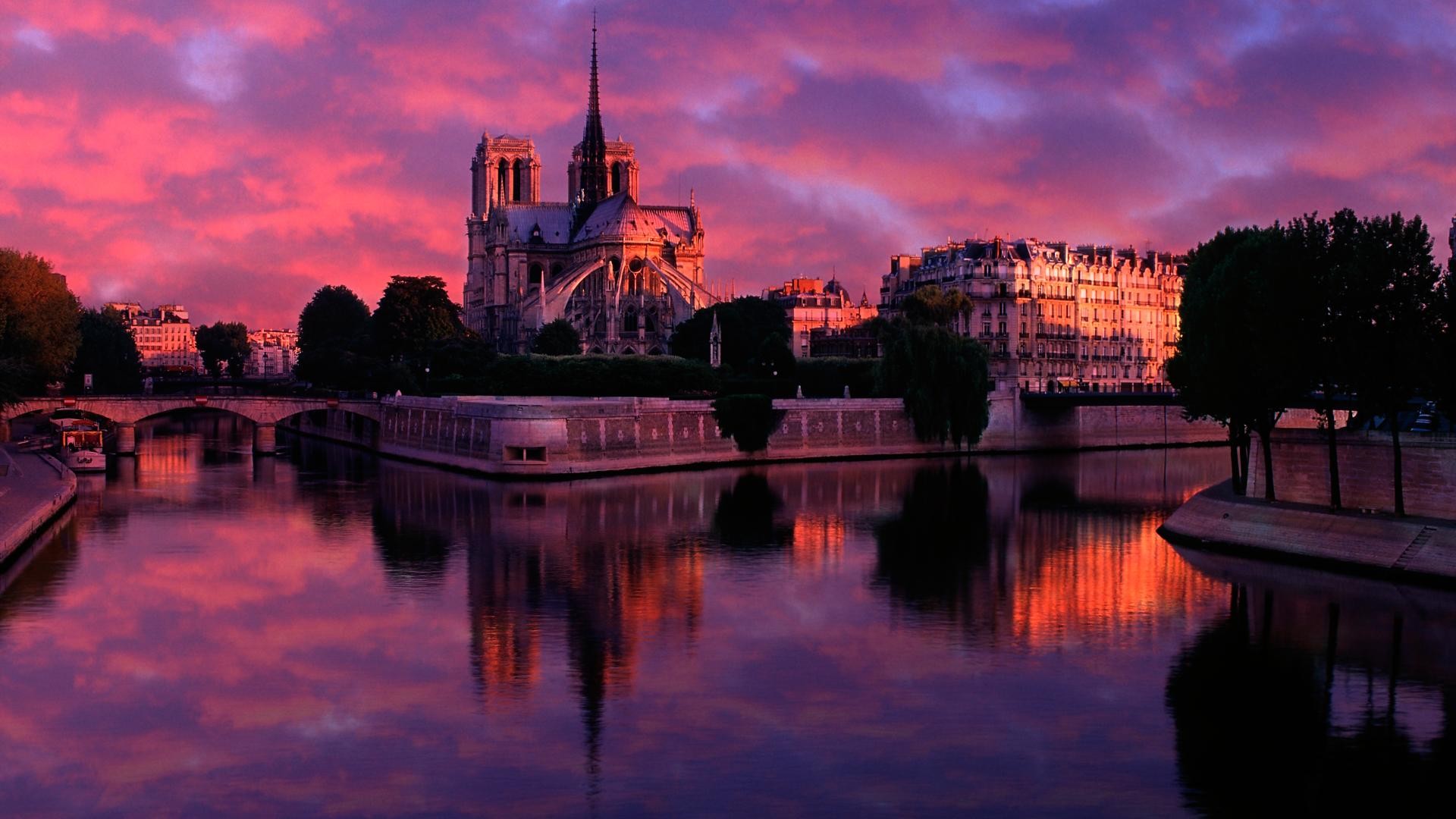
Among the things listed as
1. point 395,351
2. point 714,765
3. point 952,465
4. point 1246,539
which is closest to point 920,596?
point 1246,539

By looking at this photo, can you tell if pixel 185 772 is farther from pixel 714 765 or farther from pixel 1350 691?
pixel 1350 691

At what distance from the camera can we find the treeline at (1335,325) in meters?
35.3

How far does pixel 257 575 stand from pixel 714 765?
2053 centimetres

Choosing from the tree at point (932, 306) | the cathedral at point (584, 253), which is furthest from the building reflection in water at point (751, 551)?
the cathedral at point (584, 253)

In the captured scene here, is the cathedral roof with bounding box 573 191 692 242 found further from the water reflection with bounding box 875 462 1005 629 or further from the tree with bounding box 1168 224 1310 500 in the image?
the tree with bounding box 1168 224 1310 500

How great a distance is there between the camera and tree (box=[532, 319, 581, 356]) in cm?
11350

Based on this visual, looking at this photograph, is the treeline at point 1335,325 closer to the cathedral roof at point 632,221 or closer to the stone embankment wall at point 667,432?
the stone embankment wall at point 667,432

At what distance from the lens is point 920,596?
1383 inches

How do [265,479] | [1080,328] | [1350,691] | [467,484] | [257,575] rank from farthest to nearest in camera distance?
[1080,328], [265,479], [467,484], [257,575], [1350,691]

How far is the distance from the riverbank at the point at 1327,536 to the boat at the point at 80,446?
4558 centimetres

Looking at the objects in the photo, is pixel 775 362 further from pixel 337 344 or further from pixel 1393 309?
pixel 1393 309

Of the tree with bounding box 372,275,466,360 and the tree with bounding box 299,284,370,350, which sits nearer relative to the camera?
the tree with bounding box 372,275,466,360

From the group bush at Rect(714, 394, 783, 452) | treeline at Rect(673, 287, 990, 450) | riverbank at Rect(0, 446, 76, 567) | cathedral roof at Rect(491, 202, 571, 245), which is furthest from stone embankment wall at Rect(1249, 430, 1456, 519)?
cathedral roof at Rect(491, 202, 571, 245)

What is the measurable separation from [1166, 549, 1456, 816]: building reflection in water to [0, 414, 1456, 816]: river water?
3.3 inches
